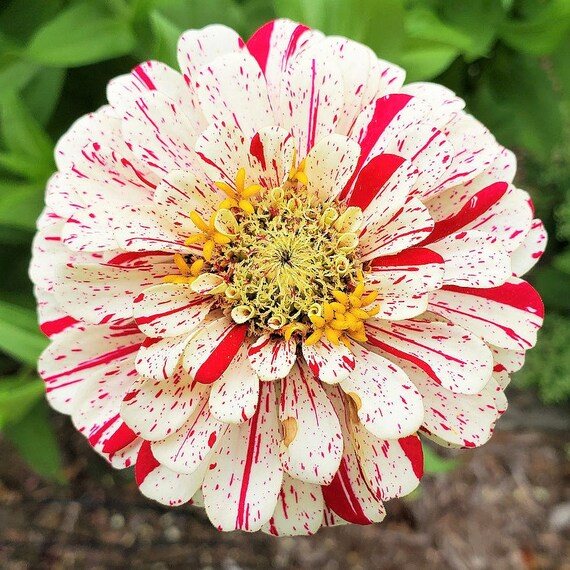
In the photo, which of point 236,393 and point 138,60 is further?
point 138,60

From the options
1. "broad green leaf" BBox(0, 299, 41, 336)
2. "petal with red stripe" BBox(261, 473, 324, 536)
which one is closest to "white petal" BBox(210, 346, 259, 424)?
"petal with red stripe" BBox(261, 473, 324, 536)

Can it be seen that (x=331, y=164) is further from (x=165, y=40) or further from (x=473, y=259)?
(x=165, y=40)

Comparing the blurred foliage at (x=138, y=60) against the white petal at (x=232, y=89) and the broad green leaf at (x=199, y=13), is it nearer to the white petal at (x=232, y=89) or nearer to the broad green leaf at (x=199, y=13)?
the broad green leaf at (x=199, y=13)

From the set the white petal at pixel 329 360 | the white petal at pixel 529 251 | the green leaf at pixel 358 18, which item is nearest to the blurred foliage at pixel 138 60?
the green leaf at pixel 358 18

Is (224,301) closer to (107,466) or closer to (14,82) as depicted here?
(14,82)

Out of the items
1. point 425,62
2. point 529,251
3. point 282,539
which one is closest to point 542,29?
point 425,62

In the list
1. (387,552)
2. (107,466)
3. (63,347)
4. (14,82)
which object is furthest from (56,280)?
(387,552)

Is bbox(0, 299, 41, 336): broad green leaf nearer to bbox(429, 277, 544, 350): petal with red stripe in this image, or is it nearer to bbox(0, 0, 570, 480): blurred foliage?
bbox(0, 0, 570, 480): blurred foliage
